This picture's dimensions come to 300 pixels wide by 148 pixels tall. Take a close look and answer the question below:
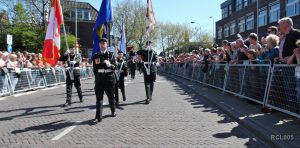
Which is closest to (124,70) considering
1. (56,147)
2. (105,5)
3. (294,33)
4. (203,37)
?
(105,5)

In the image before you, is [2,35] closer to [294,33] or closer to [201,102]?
[201,102]

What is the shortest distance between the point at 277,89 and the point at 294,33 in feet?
4.17

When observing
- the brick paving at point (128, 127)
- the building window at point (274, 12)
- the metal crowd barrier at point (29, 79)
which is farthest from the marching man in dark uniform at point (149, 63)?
the building window at point (274, 12)

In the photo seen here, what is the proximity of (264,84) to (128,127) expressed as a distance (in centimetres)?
365

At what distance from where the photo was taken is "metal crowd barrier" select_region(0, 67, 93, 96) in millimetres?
15938

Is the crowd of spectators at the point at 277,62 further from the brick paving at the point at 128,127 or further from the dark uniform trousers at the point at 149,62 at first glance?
the dark uniform trousers at the point at 149,62

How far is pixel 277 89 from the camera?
8.86m

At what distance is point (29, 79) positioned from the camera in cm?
1852

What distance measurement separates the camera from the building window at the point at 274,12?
45125 mm

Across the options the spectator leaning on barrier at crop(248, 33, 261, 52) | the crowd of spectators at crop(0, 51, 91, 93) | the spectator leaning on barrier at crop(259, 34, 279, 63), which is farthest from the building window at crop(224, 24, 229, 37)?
the spectator leaning on barrier at crop(259, 34, 279, 63)

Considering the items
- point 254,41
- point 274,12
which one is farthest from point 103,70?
point 274,12

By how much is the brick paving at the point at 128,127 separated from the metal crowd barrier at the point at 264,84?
3.42 ft

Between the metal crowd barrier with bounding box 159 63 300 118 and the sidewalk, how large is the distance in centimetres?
20

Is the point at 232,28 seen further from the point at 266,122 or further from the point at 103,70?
the point at 266,122
